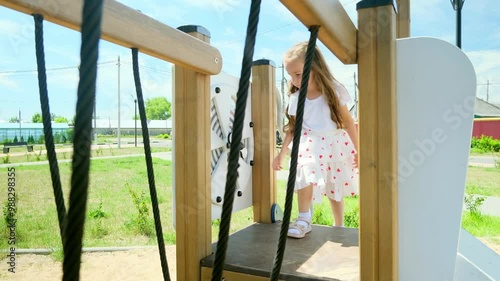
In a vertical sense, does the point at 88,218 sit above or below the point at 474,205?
below

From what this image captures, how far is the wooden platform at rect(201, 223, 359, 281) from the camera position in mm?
841

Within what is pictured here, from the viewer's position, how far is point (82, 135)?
17 cm

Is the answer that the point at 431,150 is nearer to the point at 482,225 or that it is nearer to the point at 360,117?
the point at 360,117

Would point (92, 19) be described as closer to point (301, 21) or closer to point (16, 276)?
point (301, 21)

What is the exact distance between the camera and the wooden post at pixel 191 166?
907mm

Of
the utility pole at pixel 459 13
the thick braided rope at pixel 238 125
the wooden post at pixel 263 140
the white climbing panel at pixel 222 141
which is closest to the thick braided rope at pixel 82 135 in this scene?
the thick braided rope at pixel 238 125

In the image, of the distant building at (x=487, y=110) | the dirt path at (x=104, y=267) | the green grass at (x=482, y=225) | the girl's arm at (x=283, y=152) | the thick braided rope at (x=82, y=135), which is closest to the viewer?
the thick braided rope at (x=82, y=135)

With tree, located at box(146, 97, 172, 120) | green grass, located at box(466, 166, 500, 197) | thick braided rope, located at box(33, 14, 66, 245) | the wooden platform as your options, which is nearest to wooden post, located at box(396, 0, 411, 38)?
the wooden platform

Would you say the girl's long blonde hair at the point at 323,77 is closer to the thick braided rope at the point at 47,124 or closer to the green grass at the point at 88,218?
the thick braided rope at the point at 47,124

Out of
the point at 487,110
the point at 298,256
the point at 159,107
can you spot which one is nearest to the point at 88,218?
the point at 298,256

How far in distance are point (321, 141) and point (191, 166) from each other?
55cm

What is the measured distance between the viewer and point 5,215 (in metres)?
2.21

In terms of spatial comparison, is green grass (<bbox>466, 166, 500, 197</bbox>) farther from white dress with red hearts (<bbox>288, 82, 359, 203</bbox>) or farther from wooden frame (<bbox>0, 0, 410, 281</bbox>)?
wooden frame (<bbox>0, 0, 410, 281</bbox>)

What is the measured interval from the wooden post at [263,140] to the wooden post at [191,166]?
1.77 feet
